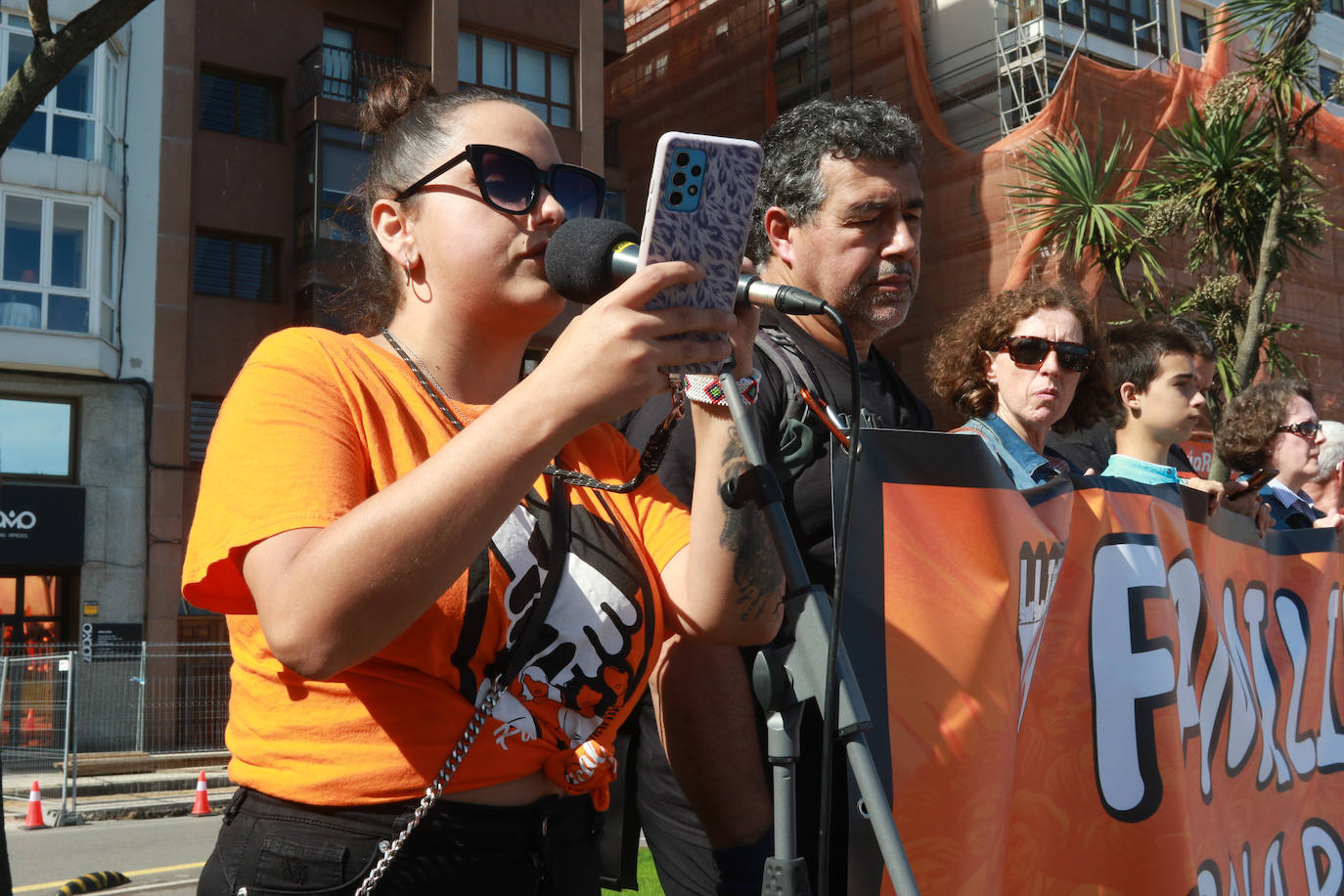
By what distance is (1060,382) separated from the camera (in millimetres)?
3746

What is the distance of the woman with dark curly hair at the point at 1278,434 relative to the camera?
5449 millimetres

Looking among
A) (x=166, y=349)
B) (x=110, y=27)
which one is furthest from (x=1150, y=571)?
(x=166, y=349)

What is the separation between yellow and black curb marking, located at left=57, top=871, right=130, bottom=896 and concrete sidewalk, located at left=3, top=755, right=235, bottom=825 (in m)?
4.48

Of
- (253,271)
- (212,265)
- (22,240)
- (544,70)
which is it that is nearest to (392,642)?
(22,240)

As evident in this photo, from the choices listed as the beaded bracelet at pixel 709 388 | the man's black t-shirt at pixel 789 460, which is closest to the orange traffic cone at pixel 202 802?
the man's black t-shirt at pixel 789 460

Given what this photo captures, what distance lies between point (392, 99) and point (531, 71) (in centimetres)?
2181

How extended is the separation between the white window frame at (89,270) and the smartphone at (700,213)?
18.9 metres

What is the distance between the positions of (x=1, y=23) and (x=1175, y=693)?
19539 mm

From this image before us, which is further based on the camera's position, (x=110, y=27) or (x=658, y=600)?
(x=110, y=27)

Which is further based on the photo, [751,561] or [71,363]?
[71,363]

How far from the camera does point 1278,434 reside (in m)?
5.51

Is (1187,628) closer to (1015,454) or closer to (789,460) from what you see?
(1015,454)

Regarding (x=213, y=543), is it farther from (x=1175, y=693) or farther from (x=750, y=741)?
(x=1175, y=693)

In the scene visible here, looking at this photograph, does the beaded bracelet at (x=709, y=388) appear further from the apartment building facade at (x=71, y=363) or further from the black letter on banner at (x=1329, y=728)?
the apartment building facade at (x=71, y=363)
